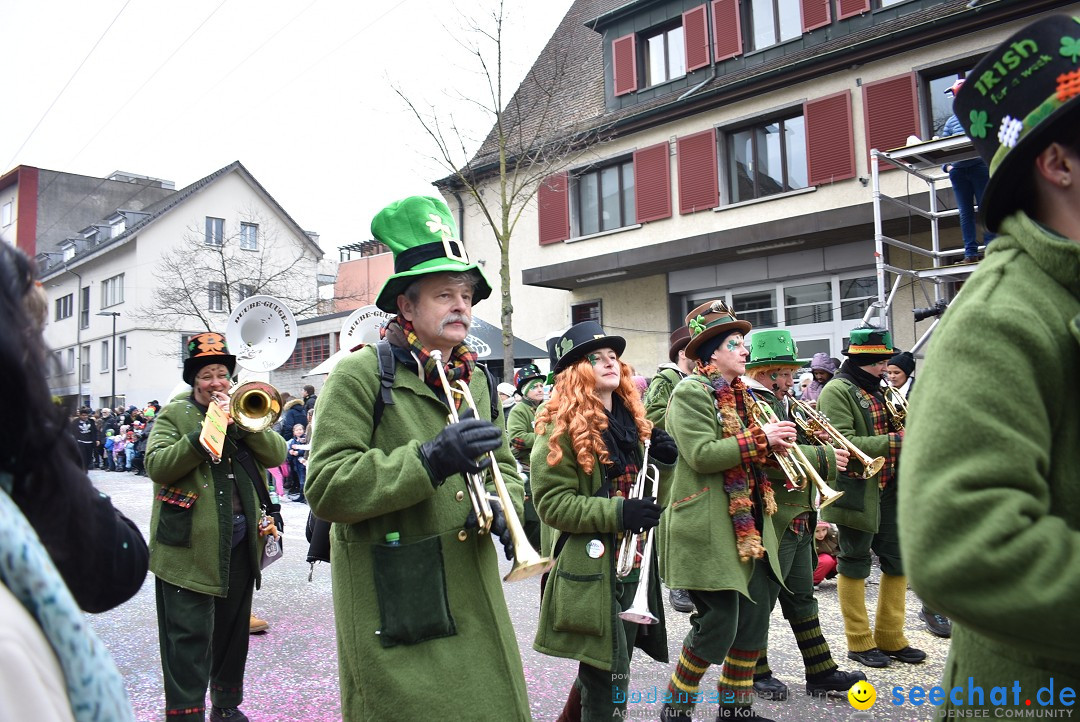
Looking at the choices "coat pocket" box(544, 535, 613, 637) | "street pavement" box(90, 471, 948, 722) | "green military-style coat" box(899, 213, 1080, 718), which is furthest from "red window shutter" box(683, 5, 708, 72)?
"green military-style coat" box(899, 213, 1080, 718)

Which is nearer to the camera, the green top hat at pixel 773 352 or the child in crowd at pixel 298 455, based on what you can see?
the green top hat at pixel 773 352

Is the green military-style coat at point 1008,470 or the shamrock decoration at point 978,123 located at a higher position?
the shamrock decoration at point 978,123

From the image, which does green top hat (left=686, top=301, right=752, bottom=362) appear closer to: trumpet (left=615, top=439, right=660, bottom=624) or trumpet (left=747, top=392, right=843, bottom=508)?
trumpet (left=747, top=392, right=843, bottom=508)

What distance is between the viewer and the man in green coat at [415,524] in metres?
2.49

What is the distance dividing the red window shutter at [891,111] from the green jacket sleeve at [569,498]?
12577 mm

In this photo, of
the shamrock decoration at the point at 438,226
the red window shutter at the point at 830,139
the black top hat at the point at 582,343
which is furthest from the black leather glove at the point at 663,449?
the red window shutter at the point at 830,139

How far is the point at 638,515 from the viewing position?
359 centimetres

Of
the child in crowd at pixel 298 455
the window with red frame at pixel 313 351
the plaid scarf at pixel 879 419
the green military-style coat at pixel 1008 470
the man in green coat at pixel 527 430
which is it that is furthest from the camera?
the window with red frame at pixel 313 351

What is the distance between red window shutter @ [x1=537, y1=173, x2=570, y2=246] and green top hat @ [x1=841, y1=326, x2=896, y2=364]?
46.2 ft

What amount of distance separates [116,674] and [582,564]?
2613mm

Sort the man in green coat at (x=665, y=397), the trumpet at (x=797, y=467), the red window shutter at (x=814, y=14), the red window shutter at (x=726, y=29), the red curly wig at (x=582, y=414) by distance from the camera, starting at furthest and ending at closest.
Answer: the red window shutter at (x=726, y=29) → the red window shutter at (x=814, y=14) → the man in green coat at (x=665, y=397) → the trumpet at (x=797, y=467) → the red curly wig at (x=582, y=414)

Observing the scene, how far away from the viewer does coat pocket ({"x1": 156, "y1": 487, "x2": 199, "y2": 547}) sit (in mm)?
4328

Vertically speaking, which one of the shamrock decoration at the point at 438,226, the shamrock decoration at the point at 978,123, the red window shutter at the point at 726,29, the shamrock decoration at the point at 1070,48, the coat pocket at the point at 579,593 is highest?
the red window shutter at the point at 726,29

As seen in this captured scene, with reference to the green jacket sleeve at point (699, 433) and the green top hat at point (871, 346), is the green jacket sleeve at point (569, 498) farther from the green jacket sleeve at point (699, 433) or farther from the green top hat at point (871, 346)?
the green top hat at point (871, 346)
